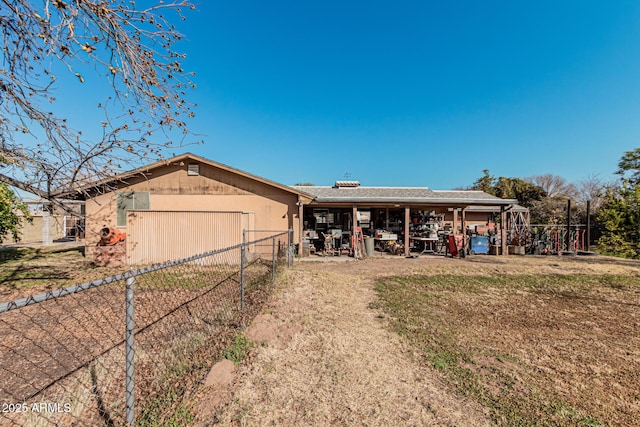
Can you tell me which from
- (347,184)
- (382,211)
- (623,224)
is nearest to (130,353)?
(623,224)

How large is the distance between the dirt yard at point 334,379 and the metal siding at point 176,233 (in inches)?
252

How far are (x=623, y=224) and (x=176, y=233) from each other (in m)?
13.6

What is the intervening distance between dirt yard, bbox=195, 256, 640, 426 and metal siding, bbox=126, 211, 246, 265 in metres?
6.39

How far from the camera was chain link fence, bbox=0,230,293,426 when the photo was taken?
2.31 m

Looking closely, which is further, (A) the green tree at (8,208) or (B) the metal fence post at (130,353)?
(A) the green tree at (8,208)

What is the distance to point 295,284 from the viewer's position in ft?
22.8

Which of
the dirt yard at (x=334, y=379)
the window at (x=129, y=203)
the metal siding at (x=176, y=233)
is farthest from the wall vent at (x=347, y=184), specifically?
the dirt yard at (x=334, y=379)

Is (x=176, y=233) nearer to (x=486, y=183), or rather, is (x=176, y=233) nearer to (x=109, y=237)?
(x=109, y=237)

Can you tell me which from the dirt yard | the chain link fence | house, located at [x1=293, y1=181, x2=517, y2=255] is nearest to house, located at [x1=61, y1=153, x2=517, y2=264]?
house, located at [x1=293, y1=181, x2=517, y2=255]

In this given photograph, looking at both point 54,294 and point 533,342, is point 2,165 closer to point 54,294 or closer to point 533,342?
point 54,294

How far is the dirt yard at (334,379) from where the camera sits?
2416mm

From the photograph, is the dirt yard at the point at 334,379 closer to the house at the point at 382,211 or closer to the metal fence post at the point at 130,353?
the metal fence post at the point at 130,353

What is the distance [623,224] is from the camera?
6164mm

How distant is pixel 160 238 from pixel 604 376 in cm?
1270
